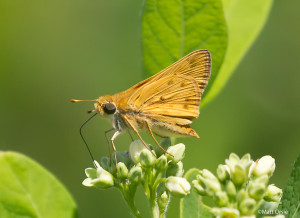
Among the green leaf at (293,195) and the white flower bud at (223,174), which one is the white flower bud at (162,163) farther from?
the green leaf at (293,195)

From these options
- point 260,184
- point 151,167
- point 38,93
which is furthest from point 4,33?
point 260,184

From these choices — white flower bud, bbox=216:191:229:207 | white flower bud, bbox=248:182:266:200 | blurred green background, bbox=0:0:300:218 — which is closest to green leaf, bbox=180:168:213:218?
white flower bud, bbox=216:191:229:207

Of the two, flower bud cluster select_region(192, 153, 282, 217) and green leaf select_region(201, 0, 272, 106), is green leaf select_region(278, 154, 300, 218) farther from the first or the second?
green leaf select_region(201, 0, 272, 106)

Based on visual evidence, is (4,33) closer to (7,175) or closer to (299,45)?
(299,45)

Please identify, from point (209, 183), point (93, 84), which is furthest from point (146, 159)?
point (93, 84)

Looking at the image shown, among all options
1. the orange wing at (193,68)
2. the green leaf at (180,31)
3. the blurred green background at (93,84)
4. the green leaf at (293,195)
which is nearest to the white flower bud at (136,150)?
the orange wing at (193,68)

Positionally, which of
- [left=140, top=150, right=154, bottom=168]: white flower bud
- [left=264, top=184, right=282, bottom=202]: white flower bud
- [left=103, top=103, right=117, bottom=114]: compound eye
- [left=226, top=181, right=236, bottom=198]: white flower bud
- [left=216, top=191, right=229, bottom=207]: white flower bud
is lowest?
[left=264, top=184, right=282, bottom=202]: white flower bud

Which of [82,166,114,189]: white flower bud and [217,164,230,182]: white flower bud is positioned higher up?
[217,164,230,182]: white flower bud
